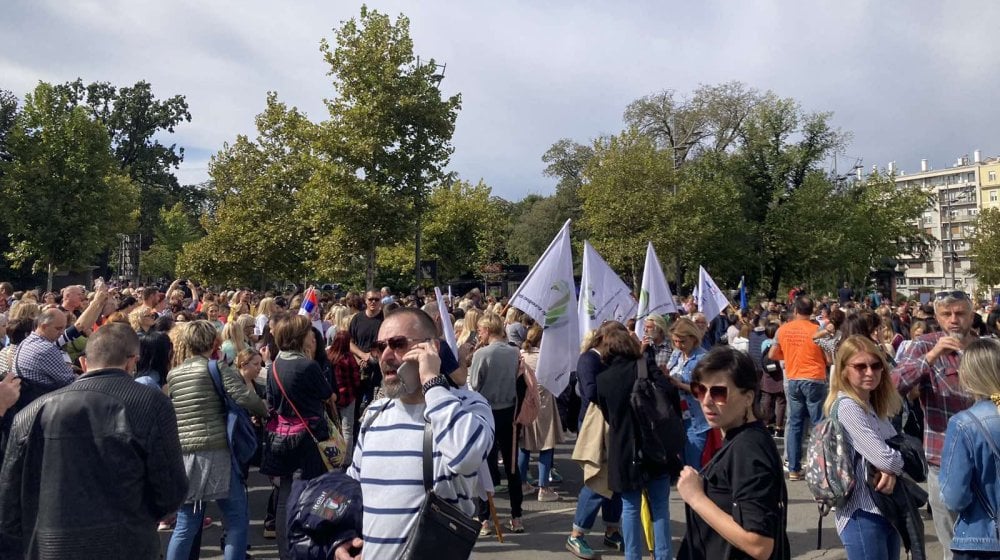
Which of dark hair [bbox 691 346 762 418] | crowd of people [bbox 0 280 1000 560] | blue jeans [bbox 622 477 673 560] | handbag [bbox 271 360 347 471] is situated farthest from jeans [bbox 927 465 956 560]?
handbag [bbox 271 360 347 471]

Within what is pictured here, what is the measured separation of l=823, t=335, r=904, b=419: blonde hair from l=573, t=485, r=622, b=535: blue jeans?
2276 mm

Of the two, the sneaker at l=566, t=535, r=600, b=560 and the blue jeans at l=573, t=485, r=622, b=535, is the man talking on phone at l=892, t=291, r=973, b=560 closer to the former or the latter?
the blue jeans at l=573, t=485, r=622, b=535

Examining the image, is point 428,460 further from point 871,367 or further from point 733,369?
point 871,367

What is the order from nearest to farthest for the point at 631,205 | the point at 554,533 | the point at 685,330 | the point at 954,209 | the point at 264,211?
the point at 685,330 → the point at 554,533 → the point at 264,211 → the point at 631,205 → the point at 954,209

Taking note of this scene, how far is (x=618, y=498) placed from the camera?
6098 mm

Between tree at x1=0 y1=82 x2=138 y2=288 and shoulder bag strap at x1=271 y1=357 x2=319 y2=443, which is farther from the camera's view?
tree at x1=0 y1=82 x2=138 y2=288

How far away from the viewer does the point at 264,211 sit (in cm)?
3006

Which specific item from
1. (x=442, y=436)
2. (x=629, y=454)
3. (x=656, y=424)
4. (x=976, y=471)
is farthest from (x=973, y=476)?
(x=442, y=436)

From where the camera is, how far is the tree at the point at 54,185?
1193 inches

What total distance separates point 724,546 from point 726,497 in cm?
18

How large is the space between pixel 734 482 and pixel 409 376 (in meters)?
1.24

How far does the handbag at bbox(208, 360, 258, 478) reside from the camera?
4.95 metres

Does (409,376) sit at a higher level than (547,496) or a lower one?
higher

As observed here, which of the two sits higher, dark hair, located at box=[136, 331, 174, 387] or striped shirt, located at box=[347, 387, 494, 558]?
dark hair, located at box=[136, 331, 174, 387]
